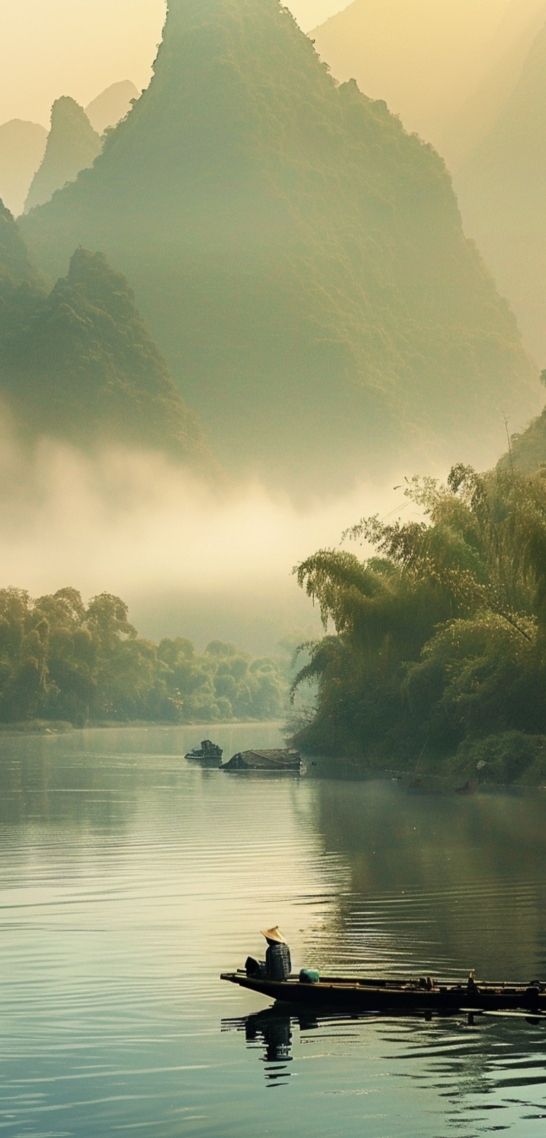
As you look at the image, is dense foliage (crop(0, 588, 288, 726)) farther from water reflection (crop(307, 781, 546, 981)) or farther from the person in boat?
the person in boat

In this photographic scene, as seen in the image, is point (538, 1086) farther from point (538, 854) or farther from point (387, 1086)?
point (538, 854)

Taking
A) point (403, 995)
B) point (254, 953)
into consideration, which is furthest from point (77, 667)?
point (403, 995)

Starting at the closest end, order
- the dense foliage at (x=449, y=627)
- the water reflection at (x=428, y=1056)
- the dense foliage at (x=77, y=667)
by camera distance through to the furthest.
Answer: the water reflection at (x=428, y=1056)
the dense foliage at (x=449, y=627)
the dense foliage at (x=77, y=667)

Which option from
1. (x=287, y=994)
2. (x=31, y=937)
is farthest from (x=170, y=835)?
(x=287, y=994)

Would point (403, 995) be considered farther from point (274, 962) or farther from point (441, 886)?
point (441, 886)

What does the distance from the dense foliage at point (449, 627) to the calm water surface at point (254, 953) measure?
8.04m

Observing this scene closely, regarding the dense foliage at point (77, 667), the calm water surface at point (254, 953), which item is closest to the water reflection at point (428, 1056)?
the calm water surface at point (254, 953)

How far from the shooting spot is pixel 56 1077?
1872cm

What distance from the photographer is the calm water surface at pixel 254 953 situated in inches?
688

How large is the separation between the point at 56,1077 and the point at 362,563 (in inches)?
2326

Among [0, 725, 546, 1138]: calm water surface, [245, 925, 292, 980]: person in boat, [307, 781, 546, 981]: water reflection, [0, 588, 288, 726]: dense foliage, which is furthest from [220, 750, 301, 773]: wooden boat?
[0, 588, 288, 726]: dense foliage

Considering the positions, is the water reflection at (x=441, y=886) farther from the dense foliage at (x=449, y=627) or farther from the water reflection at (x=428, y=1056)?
the dense foliage at (x=449, y=627)

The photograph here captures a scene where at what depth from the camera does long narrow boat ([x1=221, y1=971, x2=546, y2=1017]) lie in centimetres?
2073

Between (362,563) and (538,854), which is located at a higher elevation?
(362,563)
